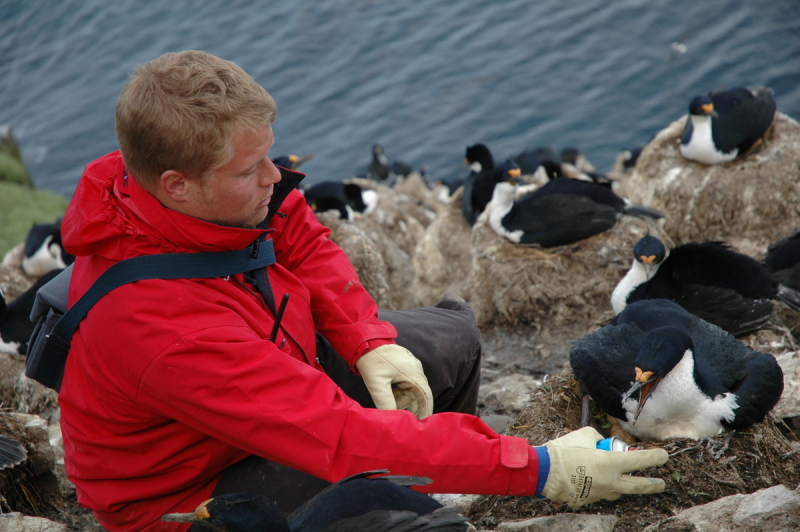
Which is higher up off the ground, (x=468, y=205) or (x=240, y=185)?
(x=240, y=185)

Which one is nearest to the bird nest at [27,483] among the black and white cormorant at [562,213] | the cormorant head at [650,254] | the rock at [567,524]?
the rock at [567,524]

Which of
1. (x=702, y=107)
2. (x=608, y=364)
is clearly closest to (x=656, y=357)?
(x=608, y=364)

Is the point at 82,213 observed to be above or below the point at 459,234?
above

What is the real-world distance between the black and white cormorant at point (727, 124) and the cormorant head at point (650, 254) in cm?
194

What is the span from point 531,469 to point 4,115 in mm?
25117

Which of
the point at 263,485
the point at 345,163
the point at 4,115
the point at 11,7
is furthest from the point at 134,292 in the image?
the point at 11,7

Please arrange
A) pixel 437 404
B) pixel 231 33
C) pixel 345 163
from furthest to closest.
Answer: pixel 231 33 → pixel 345 163 → pixel 437 404

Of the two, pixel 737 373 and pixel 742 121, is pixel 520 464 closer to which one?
pixel 737 373

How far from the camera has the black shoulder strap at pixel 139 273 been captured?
219cm

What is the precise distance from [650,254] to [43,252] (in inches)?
220

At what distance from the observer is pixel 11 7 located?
80.8ft

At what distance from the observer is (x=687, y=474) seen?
291 centimetres

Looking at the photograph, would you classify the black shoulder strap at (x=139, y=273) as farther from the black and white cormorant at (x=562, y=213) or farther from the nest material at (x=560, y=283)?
the black and white cormorant at (x=562, y=213)

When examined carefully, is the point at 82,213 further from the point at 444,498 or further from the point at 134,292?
the point at 444,498
